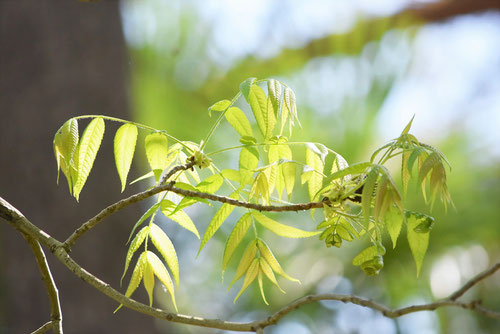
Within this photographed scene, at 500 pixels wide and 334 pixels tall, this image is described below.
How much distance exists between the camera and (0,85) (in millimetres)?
1264

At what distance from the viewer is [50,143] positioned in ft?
3.92

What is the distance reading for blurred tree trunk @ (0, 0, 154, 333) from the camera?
1.14m

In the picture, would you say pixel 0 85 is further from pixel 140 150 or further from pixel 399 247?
pixel 399 247

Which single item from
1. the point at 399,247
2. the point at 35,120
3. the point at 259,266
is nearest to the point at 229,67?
the point at 35,120

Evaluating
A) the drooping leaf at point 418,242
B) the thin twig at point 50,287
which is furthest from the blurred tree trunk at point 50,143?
the drooping leaf at point 418,242

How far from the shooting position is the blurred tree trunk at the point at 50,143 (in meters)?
1.14

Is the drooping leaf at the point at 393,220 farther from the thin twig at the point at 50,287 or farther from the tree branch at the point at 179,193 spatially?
the thin twig at the point at 50,287

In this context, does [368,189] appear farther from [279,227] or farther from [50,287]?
[50,287]

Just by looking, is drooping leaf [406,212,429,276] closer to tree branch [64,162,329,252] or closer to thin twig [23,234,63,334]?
tree branch [64,162,329,252]

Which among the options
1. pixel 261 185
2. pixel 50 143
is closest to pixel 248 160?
pixel 261 185

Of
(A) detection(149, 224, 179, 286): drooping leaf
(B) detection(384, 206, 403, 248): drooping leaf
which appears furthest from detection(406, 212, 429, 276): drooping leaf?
(A) detection(149, 224, 179, 286): drooping leaf

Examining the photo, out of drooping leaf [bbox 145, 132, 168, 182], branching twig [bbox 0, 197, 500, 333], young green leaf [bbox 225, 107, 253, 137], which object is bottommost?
branching twig [bbox 0, 197, 500, 333]

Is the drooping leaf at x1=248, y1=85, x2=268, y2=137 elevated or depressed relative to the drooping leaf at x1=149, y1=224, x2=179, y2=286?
elevated

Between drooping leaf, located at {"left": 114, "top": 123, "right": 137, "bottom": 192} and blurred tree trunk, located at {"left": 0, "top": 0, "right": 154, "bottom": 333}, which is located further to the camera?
blurred tree trunk, located at {"left": 0, "top": 0, "right": 154, "bottom": 333}
